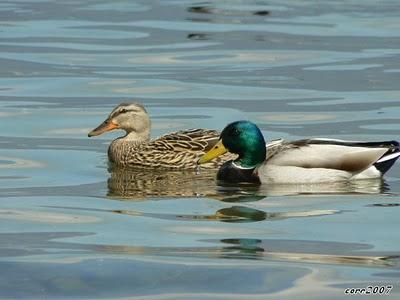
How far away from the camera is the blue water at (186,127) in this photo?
10555 mm

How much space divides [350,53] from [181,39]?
2.75m

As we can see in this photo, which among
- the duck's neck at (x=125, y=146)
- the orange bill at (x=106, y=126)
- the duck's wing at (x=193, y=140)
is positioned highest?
the orange bill at (x=106, y=126)

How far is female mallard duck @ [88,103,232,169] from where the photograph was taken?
52.5 ft

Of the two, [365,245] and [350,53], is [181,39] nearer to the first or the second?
[350,53]

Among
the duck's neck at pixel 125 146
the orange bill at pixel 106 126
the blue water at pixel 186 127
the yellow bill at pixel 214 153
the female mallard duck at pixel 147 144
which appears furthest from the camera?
the orange bill at pixel 106 126

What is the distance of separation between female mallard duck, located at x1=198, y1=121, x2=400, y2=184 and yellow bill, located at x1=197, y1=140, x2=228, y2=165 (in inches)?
3.4

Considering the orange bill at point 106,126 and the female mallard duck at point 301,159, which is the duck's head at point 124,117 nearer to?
the orange bill at point 106,126

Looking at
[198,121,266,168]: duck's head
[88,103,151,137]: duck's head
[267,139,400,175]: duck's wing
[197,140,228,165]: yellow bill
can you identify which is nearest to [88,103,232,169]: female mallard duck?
[88,103,151,137]: duck's head

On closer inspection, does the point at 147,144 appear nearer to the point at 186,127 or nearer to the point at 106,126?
the point at 106,126

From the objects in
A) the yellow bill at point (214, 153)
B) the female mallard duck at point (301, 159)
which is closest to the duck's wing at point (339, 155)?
the female mallard duck at point (301, 159)

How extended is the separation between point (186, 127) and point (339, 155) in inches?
133

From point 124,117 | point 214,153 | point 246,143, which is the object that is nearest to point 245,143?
point 246,143

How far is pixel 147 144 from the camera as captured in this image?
1650cm

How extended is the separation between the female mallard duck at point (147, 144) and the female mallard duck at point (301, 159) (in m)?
0.80
